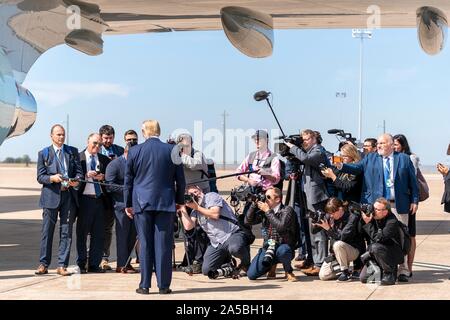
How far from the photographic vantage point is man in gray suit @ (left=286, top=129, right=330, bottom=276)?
10031 millimetres

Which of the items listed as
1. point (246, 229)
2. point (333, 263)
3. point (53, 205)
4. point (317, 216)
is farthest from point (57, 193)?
point (333, 263)

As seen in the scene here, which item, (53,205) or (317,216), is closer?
(53,205)

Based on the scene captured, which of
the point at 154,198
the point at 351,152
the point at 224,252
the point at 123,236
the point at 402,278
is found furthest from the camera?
the point at 351,152

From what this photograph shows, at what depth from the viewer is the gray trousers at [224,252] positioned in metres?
9.68

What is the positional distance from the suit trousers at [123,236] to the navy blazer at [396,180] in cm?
275

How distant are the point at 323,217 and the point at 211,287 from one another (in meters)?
1.75

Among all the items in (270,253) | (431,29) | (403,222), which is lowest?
(270,253)

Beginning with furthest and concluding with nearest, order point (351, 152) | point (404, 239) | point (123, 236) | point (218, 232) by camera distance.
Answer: point (351, 152)
point (123, 236)
point (218, 232)
point (404, 239)

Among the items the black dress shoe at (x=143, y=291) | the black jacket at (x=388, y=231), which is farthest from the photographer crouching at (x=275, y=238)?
the black dress shoe at (x=143, y=291)

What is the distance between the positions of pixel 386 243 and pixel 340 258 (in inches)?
24.4

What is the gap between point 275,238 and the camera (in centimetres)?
962

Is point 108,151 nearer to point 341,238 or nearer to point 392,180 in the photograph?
point 341,238

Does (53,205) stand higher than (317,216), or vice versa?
(53,205)
